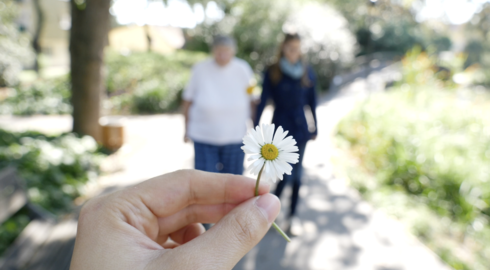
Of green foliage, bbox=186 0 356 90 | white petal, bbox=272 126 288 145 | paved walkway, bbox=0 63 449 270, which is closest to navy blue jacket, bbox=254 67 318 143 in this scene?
paved walkway, bbox=0 63 449 270

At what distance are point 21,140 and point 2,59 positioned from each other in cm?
1398

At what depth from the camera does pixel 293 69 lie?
7.27 ft

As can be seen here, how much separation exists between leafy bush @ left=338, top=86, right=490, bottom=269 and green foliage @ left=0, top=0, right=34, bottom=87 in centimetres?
1716

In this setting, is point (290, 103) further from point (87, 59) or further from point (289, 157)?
point (87, 59)

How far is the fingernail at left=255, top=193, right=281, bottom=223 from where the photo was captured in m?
0.96

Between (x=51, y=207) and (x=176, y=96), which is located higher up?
(x=176, y=96)

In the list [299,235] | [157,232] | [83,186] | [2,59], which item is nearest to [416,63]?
[299,235]

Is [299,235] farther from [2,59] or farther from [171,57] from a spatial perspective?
[2,59]

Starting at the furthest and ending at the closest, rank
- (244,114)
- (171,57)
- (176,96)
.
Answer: (171,57) → (176,96) → (244,114)

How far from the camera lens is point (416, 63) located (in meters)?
8.81

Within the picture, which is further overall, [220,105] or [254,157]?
[220,105]

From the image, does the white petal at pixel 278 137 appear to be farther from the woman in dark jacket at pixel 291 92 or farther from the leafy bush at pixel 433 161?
the leafy bush at pixel 433 161

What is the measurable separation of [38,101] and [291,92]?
13643 mm

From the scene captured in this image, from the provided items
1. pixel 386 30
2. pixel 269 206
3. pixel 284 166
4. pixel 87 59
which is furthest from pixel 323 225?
pixel 386 30
